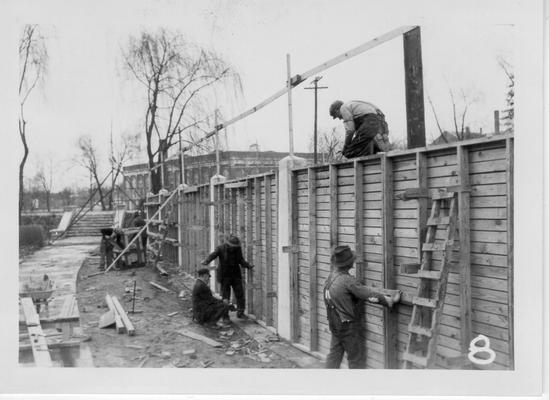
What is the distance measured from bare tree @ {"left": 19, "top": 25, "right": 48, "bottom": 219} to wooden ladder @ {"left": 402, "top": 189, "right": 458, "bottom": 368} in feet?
16.5

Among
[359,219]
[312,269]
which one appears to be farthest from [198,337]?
[359,219]

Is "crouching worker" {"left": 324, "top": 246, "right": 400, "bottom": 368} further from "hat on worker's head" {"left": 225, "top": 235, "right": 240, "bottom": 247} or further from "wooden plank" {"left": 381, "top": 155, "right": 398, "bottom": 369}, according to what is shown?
"hat on worker's head" {"left": 225, "top": 235, "right": 240, "bottom": 247}

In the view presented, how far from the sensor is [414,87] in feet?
19.1

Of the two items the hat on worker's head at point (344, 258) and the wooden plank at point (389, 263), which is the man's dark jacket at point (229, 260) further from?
the wooden plank at point (389, 263)

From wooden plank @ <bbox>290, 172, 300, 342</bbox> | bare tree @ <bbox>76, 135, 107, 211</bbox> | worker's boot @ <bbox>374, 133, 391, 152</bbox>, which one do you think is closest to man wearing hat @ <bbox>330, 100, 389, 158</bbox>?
worker's boot @ <bbox>374, 133, 391, 152</bbox>

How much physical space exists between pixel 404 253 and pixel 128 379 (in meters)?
3.51

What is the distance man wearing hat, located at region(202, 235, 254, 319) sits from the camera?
938 cm

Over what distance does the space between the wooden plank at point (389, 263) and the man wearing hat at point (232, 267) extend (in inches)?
159

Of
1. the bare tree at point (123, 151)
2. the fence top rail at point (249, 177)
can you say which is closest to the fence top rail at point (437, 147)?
the fence top rail at point (249, 177)

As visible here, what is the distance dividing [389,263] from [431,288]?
0.70 metres

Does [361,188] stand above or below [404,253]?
above

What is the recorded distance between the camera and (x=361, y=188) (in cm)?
607

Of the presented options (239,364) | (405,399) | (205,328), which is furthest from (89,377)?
(405,399)

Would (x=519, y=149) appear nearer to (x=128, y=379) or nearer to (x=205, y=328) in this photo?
(x=128, y=379)
